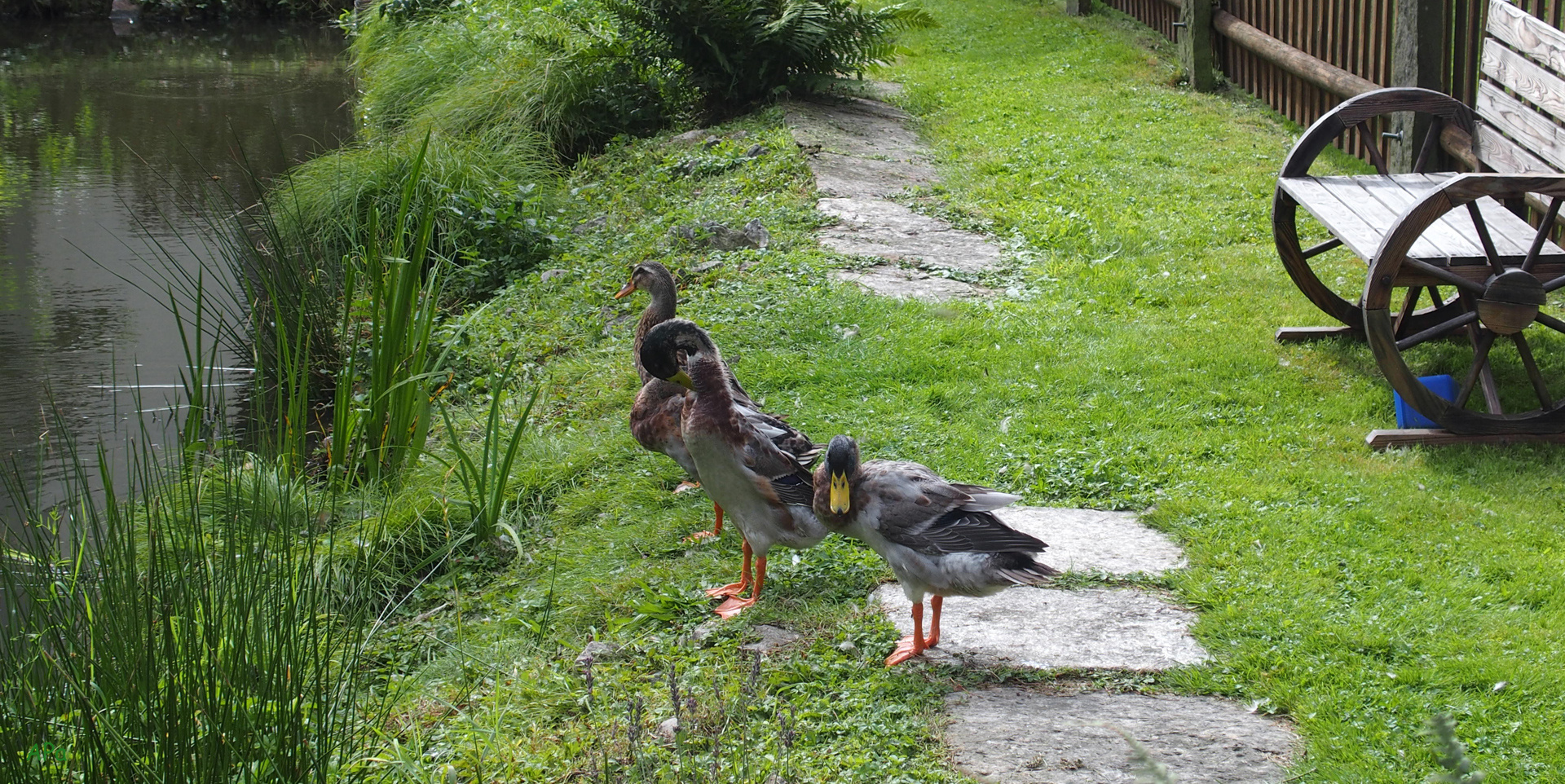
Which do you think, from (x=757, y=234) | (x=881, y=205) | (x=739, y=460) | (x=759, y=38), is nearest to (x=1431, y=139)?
(x=881, y=205)

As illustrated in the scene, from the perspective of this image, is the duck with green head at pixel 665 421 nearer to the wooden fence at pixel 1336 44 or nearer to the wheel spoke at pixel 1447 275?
the wheel spoke at pixel 1447 275

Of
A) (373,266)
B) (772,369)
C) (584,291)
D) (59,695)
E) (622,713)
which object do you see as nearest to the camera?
(59,695)

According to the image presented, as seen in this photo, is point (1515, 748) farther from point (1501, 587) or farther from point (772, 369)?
point (772, 369)

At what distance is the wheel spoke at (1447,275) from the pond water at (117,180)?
4.15 meters

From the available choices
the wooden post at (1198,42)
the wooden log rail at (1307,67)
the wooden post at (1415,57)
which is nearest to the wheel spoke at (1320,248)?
the wooden log rail at (1307,67)

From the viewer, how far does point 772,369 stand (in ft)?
18.6

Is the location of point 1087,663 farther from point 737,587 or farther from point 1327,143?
point 1327,143

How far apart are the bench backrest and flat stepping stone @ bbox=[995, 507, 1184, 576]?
7.98 feet

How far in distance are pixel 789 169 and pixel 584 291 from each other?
1.91 metres

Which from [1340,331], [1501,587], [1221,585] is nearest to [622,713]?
[1221,585]

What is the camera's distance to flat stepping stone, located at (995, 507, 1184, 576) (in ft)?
12.9

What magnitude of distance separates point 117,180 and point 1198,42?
9540 millimetres

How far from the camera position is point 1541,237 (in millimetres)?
4441

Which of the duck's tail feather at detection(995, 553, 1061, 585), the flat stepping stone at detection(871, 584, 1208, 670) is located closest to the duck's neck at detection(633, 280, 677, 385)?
the flat stepping stone at detection(871, 584, 1208, 670)
